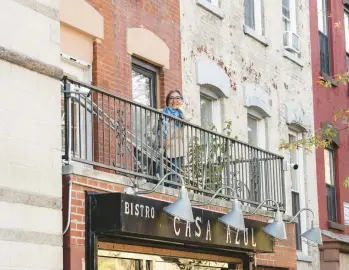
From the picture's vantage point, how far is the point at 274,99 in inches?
797

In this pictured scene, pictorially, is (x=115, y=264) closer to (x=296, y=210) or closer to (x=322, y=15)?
(x=296, y=210)

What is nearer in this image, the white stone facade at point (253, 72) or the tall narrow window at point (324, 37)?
the white stone facade at point (253, 72)

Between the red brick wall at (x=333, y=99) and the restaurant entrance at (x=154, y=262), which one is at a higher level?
the red brick wall at (x=333, y=99)

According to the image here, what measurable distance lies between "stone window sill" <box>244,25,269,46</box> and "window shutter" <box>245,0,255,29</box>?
28 centimetres

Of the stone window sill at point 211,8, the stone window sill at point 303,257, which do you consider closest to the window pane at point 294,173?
the stone window sill at point 303,257

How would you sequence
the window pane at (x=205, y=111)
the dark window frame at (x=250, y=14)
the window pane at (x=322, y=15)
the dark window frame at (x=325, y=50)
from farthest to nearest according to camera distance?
A: the window pane at (x=322, y=15) < the dark window frame at (x=325, y=50) < the dark window frame at (x=250, y=14) < the window pane at (x=205, y=111)

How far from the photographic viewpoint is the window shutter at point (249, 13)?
19.9 metres

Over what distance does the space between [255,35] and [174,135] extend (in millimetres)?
6256

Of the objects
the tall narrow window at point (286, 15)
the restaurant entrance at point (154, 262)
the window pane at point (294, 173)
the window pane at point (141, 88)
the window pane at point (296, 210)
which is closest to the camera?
the restaurant entrance at point (154, 262)

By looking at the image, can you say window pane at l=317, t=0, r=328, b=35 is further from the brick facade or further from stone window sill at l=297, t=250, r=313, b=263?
the brick facade

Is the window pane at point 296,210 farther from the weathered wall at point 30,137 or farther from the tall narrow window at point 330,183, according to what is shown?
the weathered wall at point 30,137

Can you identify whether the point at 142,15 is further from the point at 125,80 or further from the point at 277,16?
the point at 277,16

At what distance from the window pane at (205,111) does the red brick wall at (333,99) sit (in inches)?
178

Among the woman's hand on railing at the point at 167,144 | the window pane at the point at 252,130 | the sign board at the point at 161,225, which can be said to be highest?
the window pane at the point at 252,130
